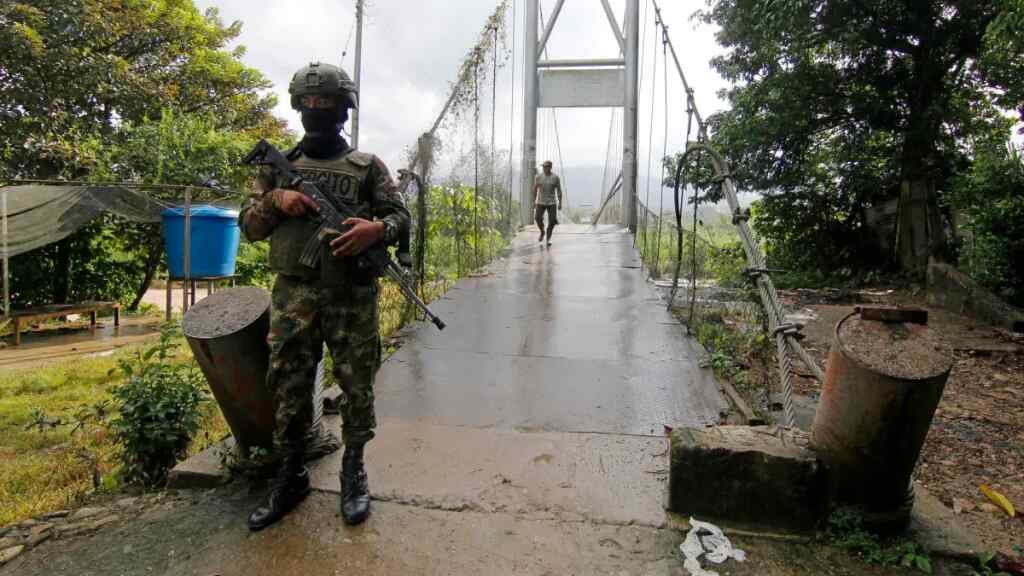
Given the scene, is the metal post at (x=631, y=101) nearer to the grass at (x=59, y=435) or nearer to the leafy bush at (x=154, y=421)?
the grass at (x=59, y=435)

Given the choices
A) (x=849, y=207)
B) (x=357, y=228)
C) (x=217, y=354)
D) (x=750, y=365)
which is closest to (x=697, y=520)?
(x=357, y=228)

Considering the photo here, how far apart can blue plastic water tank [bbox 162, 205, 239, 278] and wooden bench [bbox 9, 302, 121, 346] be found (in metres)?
1.44

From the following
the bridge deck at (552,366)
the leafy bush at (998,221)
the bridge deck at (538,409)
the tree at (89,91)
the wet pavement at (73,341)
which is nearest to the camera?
the bridge deck at (538,409)

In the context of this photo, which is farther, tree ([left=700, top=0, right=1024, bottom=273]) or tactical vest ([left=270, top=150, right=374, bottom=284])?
tree ([left=700, top=0, right=1024, bottom=273])

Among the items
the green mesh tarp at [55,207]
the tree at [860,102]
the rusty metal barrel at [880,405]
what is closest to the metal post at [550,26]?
the tree at [860,102]

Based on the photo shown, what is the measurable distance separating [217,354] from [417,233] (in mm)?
3018

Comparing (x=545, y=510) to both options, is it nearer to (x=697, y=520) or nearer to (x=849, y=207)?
(x=697, y=520)

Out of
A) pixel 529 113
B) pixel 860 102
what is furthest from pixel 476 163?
pixel 529 113

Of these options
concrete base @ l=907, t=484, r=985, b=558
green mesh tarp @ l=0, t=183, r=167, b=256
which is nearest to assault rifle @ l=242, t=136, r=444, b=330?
concrete base @ l=907, t=484, r=985, b=558

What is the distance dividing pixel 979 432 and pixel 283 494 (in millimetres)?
3875

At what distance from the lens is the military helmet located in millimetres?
1930

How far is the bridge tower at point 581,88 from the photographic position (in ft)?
45.2

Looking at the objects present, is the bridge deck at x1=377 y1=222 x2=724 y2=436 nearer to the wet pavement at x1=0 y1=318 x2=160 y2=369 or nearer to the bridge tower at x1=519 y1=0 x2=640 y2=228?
the wet pavement at x1=0 y1=318 x2=160 y2=369

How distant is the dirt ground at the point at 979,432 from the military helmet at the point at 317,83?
1.82 m
